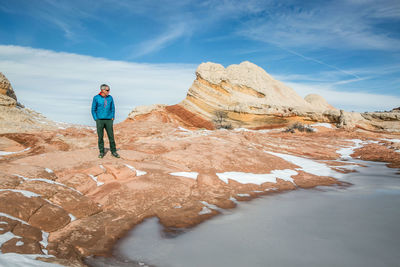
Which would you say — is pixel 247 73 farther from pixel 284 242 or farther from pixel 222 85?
pixel 284 242

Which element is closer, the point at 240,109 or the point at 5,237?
the point at 5,237

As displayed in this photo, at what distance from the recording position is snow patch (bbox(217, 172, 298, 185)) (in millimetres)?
6080

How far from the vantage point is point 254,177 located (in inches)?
253

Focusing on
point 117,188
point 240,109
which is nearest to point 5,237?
point 117,188

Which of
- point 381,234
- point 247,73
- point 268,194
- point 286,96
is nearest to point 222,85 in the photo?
point 247,73

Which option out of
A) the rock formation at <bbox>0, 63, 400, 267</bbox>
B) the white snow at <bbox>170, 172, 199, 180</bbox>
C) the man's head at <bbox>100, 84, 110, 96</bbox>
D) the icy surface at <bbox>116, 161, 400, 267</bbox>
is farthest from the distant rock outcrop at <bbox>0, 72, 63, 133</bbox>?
the icy surface at <bbox>116, 161, 400, 267</bbox>

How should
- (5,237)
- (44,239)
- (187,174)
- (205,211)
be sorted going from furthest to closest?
(187,174), (205,211), (44,239), (5,237)

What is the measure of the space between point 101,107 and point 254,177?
4408 mm

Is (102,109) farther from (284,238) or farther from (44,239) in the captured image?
(284,238)

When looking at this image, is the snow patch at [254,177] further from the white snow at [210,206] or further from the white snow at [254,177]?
the white snow at [210,206]

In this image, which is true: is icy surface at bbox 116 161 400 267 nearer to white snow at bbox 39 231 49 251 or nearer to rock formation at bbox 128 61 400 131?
white snow at bbox 39 231 49 251

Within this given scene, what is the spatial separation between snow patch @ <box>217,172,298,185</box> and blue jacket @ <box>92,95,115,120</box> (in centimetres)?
331

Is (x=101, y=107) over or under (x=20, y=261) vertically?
over

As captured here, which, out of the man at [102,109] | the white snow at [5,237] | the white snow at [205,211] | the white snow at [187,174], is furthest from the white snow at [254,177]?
the white snow at [5,237]
